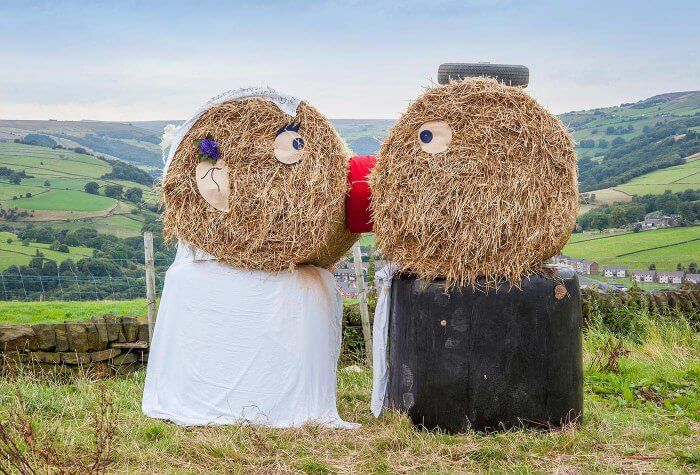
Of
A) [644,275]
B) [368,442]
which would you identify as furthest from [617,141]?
[368,442]

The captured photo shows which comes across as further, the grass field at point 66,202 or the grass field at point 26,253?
the grass field at point 66,202

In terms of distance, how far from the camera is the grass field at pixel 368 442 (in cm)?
569

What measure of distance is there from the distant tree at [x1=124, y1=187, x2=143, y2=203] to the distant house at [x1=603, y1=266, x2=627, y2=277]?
1733 cm

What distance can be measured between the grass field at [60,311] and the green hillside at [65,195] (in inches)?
387

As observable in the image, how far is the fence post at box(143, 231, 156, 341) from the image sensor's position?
944 centimetres

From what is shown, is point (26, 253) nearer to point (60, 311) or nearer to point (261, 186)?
point (60, 311)

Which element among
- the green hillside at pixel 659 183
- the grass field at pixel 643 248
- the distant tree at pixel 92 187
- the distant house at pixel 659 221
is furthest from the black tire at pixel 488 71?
the distant tree at pixel 92 187

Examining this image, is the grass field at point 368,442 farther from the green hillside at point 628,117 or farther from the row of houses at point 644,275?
the green hillside at point 628,117

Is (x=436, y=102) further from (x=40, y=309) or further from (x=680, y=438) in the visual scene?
(x=40, y=309)

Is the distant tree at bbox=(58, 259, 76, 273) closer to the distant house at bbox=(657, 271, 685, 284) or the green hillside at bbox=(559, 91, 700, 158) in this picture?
the distant house at bbox=(657, 271, 685, 284)

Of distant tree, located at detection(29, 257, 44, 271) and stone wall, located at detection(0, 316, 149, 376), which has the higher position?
stone wall, located at detection(0, 316, 149, 376)

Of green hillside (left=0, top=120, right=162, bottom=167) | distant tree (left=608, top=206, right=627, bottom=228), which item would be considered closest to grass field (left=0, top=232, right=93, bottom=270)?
green hillside (left=0, top=120, right=162, bottom=167)

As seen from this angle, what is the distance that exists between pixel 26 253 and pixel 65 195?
23.6 feet

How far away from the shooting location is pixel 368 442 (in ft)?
20.6
